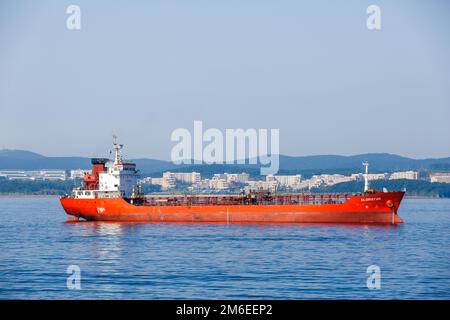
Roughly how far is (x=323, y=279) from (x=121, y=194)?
116ft

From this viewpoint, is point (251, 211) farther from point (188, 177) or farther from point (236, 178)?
point (188, 177)

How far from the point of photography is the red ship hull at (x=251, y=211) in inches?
2039

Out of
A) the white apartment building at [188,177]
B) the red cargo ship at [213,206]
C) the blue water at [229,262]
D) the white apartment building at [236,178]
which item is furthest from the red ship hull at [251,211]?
the white apartment building at [236,178]

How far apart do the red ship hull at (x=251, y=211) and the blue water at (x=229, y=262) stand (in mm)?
2141

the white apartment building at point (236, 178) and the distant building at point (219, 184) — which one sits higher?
the white apartment building at point (236, 178)

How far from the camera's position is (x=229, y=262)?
32.2 m

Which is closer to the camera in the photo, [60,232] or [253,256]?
[253,256]

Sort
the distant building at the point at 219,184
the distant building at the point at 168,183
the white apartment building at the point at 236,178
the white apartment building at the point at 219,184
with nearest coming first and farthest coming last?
the distant building at the point at 219,184 → the white apartment building at the point at 219,184 → the distant building at the point at 168,183 → the white apartment building at the point at 236,178

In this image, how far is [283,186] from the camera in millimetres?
183750

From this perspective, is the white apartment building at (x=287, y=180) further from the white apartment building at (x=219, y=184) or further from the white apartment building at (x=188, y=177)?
the white apartment building at (x=219, y=184)

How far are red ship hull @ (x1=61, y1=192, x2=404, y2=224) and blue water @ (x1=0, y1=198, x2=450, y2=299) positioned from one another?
2141 mm

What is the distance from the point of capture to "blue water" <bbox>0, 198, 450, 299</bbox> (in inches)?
1006

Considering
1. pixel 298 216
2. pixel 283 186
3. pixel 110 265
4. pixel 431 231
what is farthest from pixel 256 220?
pixel 283 186
